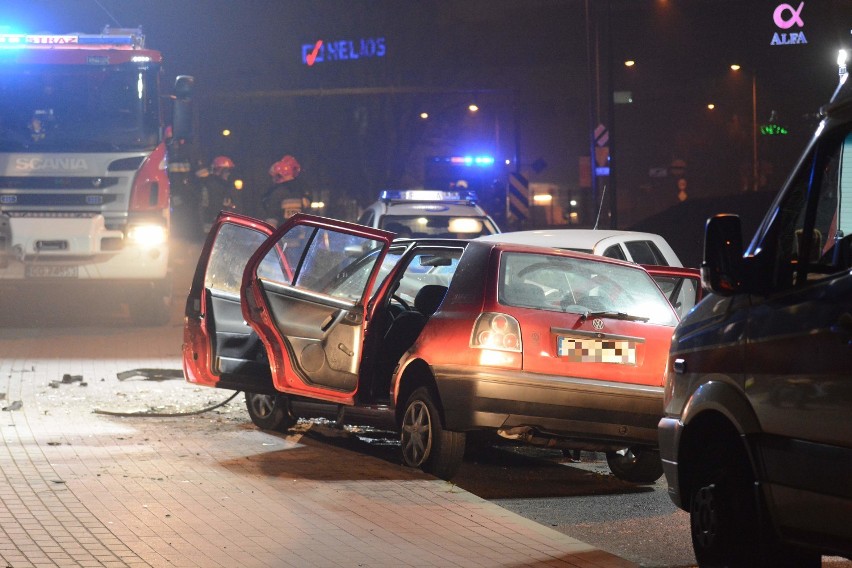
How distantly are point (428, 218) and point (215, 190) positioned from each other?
24395 mm

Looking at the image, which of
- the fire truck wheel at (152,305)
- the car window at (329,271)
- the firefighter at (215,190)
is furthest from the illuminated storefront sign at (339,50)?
the car window at (329,271)

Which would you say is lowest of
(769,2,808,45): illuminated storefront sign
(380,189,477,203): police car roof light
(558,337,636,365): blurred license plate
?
(558,337,636,365): blurred license plate

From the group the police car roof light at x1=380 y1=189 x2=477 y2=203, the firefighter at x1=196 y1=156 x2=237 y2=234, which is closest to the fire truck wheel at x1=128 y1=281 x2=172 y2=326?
the police car roof light at x1=380 y1=189 x2=477 y2=203

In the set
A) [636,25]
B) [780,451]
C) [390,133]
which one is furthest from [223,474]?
[390,133]

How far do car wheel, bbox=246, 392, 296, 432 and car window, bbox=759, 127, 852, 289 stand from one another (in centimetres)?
588

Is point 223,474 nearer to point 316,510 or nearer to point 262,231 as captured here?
point 316,510

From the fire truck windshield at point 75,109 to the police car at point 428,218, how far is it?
331 centimetres

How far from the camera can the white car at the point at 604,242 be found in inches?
477

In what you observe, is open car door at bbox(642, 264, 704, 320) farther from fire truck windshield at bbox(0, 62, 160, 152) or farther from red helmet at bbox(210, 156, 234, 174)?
red helmet at bbox(210, 156, 234, 174)

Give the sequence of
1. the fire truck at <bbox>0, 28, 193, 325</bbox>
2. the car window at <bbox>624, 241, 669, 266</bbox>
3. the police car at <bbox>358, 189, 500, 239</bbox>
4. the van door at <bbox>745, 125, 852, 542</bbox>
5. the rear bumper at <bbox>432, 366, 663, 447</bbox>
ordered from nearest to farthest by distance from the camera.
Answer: the van door at <bbox>745, 125, 852, 542</bbox>, the rear bumper at <bbox>432, 366, 663, 447</bbox>, the car window at <bbox>624, 241, 669, 266</bbox>, the police car at <bbox>358, 189, 500, 239</bbox>, the fire truck at <bbox>0, 28, 193, 325</bbox>

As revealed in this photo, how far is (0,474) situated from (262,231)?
2853mm

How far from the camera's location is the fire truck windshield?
18625 mm

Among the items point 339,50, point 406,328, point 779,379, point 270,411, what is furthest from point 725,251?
point 339,50

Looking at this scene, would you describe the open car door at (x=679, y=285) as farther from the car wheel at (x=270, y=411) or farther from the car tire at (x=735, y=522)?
the car wheel at (x=270, y=411)
